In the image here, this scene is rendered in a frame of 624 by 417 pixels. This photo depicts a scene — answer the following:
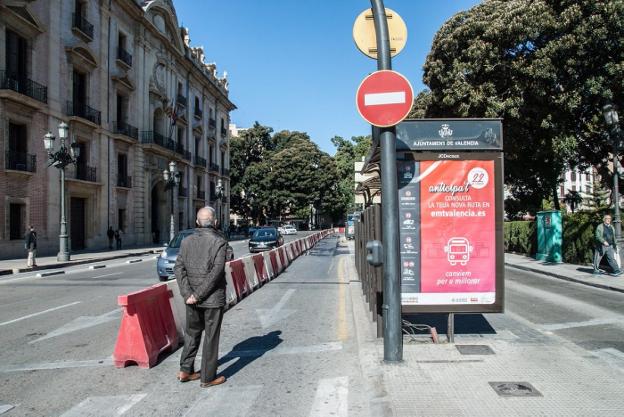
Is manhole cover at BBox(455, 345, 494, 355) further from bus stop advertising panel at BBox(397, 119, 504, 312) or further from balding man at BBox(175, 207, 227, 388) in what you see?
balding man at BBox(175, 207, 227, 388)

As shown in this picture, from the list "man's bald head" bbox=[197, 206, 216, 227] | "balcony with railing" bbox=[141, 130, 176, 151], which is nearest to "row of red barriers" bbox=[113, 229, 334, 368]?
"man's bald head" bbox=[197, 206, 216, 227]

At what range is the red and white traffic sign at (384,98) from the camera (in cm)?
507

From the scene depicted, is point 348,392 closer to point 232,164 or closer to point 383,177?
point 383,177

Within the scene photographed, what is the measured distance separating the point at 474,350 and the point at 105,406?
390 centimetres

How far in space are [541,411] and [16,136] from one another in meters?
27.0

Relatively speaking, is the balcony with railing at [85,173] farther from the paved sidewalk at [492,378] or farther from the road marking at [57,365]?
the paved sidewalk at [492,378]

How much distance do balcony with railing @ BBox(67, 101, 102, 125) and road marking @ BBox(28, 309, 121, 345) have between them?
22.8 metres

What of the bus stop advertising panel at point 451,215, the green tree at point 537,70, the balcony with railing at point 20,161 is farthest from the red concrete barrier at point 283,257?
the balcony with railing at point 20,161

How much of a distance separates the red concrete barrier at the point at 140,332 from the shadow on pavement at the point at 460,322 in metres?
3.49

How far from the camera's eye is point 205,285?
4645mm

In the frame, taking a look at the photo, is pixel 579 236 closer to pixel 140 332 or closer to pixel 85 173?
pixel 140 332

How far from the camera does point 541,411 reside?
3.80 metres

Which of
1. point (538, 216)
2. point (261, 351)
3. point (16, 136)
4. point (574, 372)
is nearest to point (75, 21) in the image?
point (16, 136)

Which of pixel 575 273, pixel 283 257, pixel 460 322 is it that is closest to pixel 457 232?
pixel 460 322
